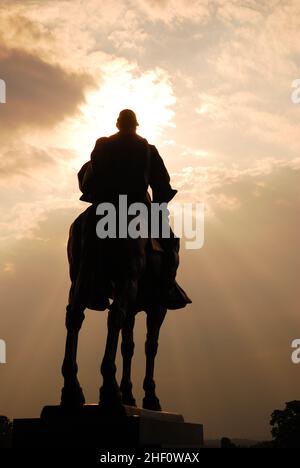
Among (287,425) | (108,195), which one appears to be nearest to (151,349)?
(108,195)

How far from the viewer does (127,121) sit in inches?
425

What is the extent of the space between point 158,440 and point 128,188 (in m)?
3.89

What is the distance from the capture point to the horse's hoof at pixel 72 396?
9.12 m

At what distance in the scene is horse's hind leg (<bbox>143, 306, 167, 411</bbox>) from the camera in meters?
10.6

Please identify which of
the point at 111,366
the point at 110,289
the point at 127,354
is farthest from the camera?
the point at 127,354

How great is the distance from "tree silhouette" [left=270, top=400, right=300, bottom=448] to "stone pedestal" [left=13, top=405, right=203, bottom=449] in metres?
65.1

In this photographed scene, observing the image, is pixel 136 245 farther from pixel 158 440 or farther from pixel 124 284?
pixel 158 440

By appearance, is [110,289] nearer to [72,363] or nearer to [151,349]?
[72,363]

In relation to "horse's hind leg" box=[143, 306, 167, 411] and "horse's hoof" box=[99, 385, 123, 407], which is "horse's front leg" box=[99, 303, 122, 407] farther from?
"horse's hind leg" box=[143, 306, 167, 411]

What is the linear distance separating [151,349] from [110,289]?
1.63m
